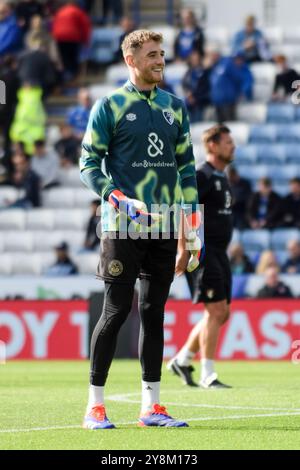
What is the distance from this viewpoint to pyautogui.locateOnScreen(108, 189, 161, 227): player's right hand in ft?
23.8

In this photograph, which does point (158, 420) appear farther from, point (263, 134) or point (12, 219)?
point (263, 134)

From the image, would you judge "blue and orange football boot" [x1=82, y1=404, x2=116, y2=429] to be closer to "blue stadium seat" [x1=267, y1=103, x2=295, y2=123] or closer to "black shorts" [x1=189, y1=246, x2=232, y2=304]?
"black shorts" [x1=189, y1=246, x2=232, y2=304]

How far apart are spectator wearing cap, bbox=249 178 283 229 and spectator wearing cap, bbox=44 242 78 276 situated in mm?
2838

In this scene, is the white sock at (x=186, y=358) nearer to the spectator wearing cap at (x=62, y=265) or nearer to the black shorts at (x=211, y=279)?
the black shorts at (x=211, y=279)

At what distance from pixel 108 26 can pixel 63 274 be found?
745 cm

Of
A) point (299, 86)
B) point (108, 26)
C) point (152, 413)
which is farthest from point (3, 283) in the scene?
point (152, 413)

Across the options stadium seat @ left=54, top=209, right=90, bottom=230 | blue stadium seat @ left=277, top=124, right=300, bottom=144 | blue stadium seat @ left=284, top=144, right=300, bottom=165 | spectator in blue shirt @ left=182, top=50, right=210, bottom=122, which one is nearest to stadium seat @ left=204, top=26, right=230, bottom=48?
spectator in blue shirt @ left=182, top=50, right=210, bottom=122

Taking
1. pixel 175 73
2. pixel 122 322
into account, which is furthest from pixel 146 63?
pixel 175 73

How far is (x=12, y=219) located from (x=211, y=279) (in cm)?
1055

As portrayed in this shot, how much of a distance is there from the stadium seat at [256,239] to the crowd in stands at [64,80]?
15cm

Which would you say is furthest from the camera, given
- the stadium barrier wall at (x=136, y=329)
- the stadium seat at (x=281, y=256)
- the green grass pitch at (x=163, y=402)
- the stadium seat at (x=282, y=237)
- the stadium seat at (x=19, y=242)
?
the stadium seat at (x=19, y=242)

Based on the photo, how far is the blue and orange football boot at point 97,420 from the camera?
7.31 meters

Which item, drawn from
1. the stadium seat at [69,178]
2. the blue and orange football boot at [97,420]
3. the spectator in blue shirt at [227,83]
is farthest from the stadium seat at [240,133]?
the blue and orange football boot at [97,420]
